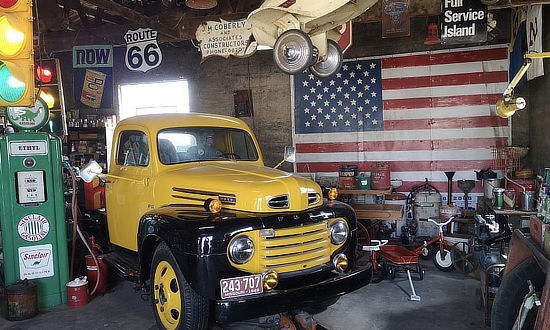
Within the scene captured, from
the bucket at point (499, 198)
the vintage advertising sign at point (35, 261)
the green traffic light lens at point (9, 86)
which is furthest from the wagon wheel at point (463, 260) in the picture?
the green traffic light lens at point (9, 86)

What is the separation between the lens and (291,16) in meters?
4.38

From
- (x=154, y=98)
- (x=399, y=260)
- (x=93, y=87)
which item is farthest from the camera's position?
(x=93, y=87)

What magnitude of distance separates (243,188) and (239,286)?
2.83 feet

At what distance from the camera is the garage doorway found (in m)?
9.44

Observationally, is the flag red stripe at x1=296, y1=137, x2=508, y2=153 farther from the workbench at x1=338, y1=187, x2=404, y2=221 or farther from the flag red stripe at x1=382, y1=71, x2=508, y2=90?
the workbench at x1=338, y1=187, x2=404, y2=221

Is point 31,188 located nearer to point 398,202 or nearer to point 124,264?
point 124,264

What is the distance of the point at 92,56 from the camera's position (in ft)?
27.5

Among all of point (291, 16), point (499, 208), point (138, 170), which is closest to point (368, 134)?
point (499, 208)

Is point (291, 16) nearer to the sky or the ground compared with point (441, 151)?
nearer to the sky

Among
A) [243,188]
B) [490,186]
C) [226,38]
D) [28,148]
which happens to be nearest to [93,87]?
[226,38]

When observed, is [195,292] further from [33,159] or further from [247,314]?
[33,159]

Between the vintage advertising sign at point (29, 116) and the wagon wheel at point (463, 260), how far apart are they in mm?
5404

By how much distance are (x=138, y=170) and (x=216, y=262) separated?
6.18 feet

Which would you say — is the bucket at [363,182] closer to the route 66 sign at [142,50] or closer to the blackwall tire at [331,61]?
the blackwall tire at [331,61]
